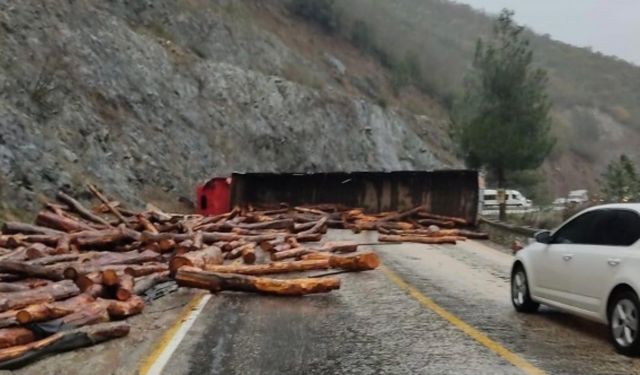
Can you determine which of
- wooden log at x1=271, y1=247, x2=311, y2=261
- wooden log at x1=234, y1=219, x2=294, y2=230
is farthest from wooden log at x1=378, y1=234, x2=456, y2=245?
wooden log at x1=271, y1=247, x2=311, y2=261

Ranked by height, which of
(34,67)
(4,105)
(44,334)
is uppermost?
(34,67)

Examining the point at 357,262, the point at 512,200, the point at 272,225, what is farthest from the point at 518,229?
the point at 512,200

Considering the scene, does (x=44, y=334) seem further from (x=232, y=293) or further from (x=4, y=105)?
(x=4, y=105)

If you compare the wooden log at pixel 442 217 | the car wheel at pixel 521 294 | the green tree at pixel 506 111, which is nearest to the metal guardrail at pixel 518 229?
the wooden log at pixel 442 217

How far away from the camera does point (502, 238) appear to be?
2139cm

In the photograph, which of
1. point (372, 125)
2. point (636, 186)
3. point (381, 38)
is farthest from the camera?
point (381, 38)

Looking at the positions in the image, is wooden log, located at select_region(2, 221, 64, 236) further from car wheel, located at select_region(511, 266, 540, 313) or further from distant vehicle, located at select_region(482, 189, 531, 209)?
distant vehicle, located at select_region(482, 189, 531, 209)

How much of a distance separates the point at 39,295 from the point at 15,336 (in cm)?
162

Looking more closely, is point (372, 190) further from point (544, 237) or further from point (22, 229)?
point (544, 237)

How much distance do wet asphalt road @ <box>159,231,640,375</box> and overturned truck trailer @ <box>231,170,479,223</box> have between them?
1146cm

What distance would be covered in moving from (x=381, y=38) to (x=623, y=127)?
40.1 m

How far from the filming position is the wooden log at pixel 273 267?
12891 mm

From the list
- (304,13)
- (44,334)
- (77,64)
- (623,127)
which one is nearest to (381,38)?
(304,13)

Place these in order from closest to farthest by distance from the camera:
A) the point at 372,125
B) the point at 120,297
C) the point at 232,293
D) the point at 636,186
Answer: the point at 120,297, the point at 232,293, the point at 636,186, the point at 372,125
